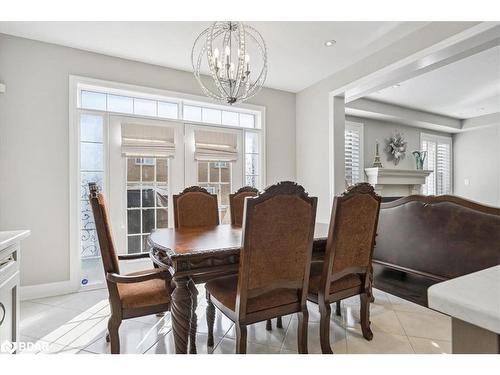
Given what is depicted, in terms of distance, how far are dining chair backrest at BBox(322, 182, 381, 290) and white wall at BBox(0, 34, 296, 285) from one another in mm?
2833

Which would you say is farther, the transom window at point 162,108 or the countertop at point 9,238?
the transom window at point 162,108

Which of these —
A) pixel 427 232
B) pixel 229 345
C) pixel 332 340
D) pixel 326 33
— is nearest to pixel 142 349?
pixel 229 345

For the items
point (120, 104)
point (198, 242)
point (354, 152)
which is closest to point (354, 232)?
point (198, 242)

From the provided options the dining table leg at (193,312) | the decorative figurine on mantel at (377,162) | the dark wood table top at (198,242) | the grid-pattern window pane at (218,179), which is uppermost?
the decorative figurine on mantel at (377,162)

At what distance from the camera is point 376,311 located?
99.9 inches

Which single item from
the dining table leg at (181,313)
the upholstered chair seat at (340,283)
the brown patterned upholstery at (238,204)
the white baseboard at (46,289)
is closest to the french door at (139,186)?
the white baseboard at (46,289)

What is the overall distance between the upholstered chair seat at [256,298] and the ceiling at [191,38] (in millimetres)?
2366

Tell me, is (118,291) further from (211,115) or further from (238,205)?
(211,115)

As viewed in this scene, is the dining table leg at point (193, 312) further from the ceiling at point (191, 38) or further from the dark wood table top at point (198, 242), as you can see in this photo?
the ceiling at point (191, 38)

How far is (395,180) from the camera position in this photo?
5438 millimetres

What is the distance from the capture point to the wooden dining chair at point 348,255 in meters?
1.77

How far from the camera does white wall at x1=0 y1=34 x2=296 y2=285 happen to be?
2791 millimetres

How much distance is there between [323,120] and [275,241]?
9.66 feet

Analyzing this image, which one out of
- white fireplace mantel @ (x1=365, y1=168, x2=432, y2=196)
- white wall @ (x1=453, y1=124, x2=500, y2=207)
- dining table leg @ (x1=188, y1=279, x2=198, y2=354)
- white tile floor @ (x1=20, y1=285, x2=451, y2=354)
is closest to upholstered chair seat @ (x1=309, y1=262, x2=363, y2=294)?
white tile floor @ (x1=20, y1=285, x2=451, y2=354)
